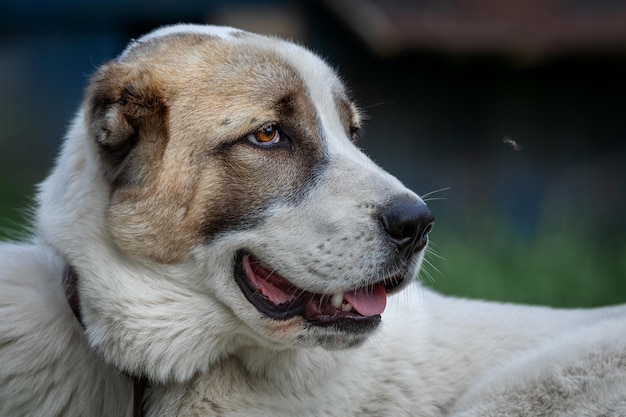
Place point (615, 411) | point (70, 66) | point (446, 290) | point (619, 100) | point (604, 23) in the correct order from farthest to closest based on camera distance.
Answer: point (70, 66) < point (619, 100) < point (604, 23) < point (446, 290) < point (615, 411)

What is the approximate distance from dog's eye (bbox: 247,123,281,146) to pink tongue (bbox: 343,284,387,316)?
0.61 meters

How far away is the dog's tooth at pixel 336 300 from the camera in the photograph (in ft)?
10.6

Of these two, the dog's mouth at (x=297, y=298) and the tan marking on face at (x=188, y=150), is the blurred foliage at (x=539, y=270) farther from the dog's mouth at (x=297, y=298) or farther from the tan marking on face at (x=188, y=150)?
the tan marking on face at (x=188, y=150)

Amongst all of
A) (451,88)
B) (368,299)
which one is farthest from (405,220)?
(451,88)

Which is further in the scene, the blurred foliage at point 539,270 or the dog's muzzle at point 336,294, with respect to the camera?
the blurred foliage at point 539,270

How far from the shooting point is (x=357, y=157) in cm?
344

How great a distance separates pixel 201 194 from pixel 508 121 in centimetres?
803

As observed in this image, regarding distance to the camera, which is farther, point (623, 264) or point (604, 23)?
point (604, 23)

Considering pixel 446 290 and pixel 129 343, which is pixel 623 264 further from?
pixel 129 343

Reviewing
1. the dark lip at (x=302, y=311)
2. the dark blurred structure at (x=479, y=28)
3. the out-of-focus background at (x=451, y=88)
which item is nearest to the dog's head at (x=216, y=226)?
the dark lip at (x=302, y=311)

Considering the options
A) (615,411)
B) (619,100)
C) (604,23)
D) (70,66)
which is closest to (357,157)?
(615,411)

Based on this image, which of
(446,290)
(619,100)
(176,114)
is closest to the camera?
(176,114)

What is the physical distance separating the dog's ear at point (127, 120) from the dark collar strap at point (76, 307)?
15.0 inches

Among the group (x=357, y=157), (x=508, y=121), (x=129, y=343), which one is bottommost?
(x=508, y=121)
